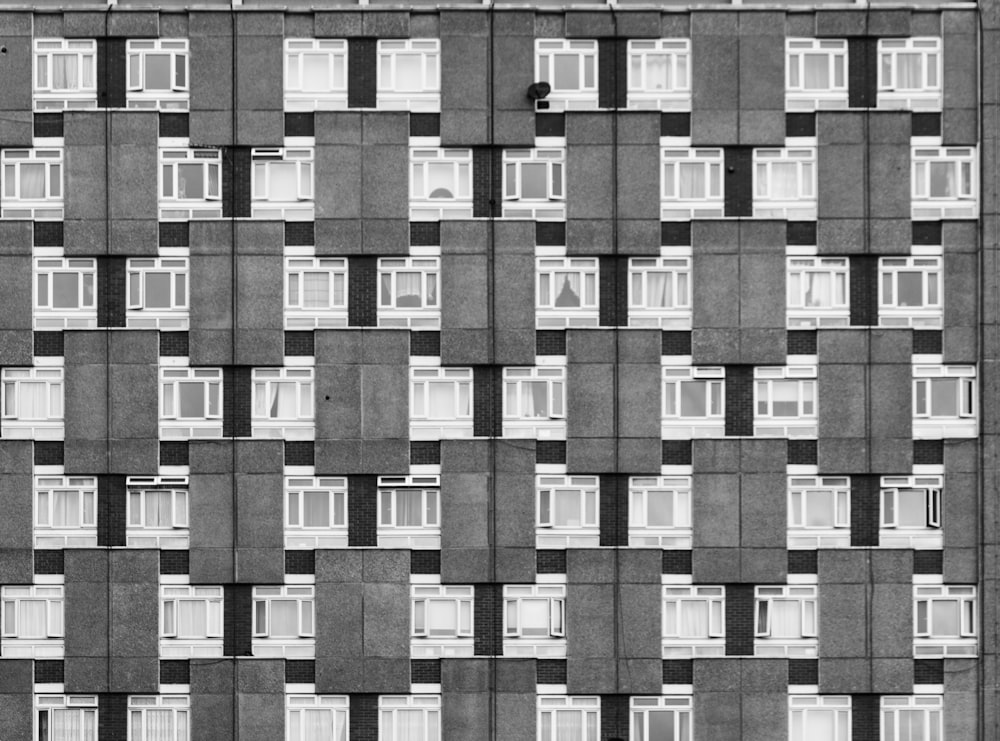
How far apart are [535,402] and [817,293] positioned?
278 inches

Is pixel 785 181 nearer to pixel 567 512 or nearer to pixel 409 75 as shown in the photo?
pixel 409 75

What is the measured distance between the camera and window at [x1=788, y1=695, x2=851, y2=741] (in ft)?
67.6

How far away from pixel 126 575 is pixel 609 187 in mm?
14280

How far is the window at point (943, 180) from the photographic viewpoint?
68.5ft

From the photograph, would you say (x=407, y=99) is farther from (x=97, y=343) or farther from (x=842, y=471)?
(x=842, y=471)

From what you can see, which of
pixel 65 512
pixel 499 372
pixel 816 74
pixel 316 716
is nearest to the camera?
pixel 316 716

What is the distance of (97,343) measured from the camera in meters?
20.7

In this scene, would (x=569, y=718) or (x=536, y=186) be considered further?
(x=536, y=186)

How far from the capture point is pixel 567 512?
20.8 meters

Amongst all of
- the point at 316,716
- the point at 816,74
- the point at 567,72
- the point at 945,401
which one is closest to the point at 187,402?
the point at 316,716

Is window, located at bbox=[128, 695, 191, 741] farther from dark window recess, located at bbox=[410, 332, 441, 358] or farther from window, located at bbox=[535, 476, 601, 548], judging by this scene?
dark window recess, located at bbox=[410, 332, 441, 358]

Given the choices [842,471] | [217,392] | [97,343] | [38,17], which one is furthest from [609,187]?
[38,17]

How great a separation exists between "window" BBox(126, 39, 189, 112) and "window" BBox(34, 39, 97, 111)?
995 mm

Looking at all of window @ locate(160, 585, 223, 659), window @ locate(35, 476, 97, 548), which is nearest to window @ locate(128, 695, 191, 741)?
window @ locate(160, 585, 223, 659)
